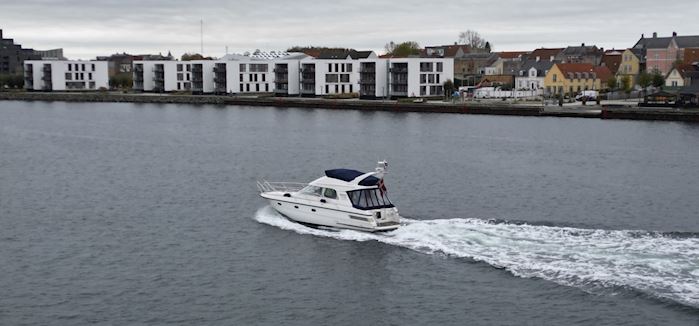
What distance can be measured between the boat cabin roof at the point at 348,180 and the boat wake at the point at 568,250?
188 centimetres

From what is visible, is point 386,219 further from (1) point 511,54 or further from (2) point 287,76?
(1) point 511,54

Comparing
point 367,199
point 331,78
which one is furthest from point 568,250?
point 331,78

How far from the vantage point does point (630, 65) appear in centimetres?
13750

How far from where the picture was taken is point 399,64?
121 meters

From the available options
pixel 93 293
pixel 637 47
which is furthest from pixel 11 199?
pixel 637 47

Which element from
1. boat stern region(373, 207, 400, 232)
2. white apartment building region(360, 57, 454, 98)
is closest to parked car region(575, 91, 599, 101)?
white apartment building region(360, 57, 454, 98)

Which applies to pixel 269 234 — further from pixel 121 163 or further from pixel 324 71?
pixel 324 71

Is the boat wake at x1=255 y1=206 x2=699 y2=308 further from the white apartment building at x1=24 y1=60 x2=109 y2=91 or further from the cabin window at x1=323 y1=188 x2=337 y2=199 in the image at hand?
the white apartment building at x1=24 y1=60 x2=109 y2=91

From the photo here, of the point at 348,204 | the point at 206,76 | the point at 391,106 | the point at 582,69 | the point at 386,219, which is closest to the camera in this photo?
the point at 386,219

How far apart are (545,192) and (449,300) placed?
63.9ft

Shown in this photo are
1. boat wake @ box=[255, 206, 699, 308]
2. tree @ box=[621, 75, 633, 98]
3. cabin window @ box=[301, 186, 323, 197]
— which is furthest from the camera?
tree @ box=[621, 75, 633, 98]

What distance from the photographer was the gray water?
2461cm

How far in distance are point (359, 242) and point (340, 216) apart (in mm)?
1743

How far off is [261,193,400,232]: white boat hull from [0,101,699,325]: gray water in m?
0.53
